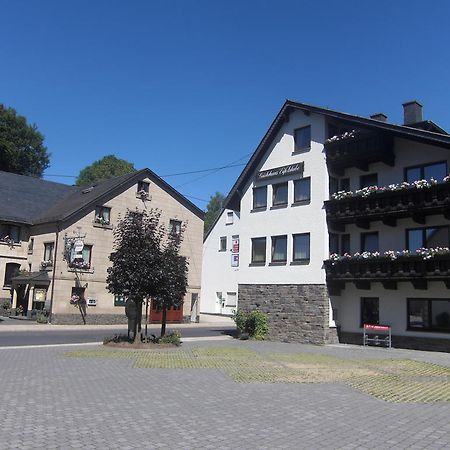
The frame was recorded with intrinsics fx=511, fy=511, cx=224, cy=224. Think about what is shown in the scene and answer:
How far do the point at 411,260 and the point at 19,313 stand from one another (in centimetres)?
2607

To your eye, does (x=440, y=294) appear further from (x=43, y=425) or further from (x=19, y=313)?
(x=19, y=313)

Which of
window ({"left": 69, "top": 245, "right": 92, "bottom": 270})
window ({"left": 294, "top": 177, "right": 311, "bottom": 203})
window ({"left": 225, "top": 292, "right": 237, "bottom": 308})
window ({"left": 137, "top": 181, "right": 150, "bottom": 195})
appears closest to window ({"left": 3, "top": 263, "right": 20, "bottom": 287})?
window ({"left": 69, "top": 245, "right": 92, "bottom": 270})

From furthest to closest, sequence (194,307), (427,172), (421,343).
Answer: (194,307) < (427,172) < (421,343)

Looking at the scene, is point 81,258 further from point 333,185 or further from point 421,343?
point 421,343

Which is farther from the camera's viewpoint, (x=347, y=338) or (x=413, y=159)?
(x=347, y=338)

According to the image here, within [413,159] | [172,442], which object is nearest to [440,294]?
[413,159]

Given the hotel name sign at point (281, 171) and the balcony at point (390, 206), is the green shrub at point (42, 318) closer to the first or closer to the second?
the hotel name sign at point (281, 171)

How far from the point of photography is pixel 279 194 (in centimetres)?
2625

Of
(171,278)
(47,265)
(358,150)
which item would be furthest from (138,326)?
(47,265)

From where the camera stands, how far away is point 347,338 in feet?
76.5

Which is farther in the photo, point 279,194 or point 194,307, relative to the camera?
point 194,307

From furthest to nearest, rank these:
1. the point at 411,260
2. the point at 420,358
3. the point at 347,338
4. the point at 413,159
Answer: the point at 347,338, the point at 413,159, the point at 411,260, the point at 420,358

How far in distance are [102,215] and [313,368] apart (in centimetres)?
2407

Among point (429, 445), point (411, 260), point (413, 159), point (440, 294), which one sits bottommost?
point (429, 445)
